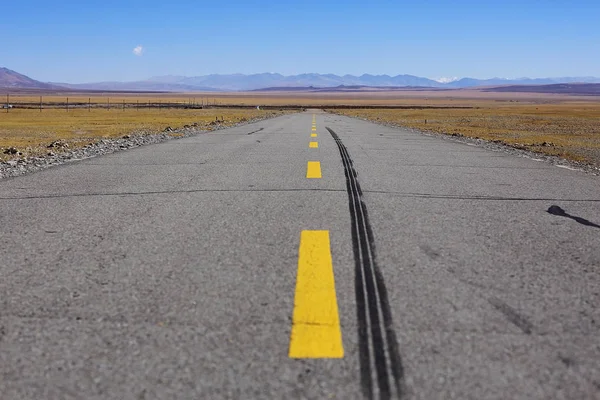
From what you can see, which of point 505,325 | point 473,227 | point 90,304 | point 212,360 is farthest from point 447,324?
point 473,227

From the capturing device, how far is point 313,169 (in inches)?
380

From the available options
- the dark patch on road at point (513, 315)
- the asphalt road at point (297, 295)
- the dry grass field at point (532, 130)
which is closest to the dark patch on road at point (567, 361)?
the asphalt road at point (297, 295)

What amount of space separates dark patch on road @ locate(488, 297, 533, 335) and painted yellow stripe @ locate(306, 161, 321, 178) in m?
5.60

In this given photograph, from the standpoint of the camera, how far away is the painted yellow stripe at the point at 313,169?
887 cm

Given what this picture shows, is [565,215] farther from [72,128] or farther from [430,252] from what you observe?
[72,128]

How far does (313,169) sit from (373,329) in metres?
6.86

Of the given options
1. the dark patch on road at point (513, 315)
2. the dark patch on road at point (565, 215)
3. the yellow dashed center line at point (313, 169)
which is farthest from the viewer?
the yellow dashed center line at point (313, 169)

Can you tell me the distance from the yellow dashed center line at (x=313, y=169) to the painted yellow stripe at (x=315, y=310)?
442cm

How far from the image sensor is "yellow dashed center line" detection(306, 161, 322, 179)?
29.1 feet

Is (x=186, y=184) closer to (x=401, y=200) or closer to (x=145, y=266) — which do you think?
(x=401, y=200)

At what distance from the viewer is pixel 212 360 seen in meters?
2.57

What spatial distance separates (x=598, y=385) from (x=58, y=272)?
332cm

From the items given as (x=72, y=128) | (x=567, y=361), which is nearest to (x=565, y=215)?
(x=567, y=361)

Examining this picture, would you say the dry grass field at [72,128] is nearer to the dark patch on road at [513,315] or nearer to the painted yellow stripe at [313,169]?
the painted yellow stripe at [313,169]
